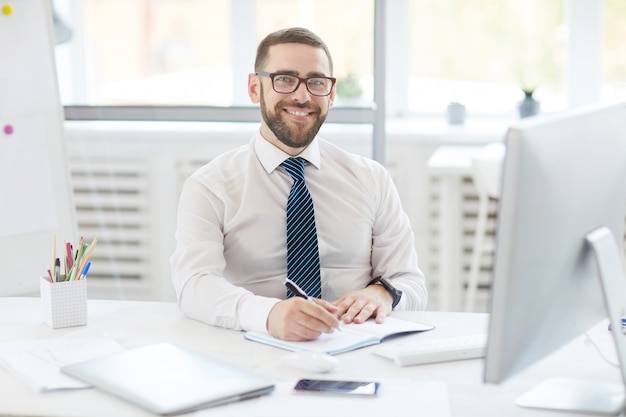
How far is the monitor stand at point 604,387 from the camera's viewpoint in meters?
1.37

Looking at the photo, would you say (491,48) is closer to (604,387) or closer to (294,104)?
(294,104)

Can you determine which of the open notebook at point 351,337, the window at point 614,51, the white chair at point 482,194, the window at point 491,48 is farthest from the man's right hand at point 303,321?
the window at point 614,51

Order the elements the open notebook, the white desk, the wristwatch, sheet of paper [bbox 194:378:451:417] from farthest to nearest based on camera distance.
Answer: the white desk < the wristwatch < the open notebook < sheet of paper [bbox 194:378:451:417]

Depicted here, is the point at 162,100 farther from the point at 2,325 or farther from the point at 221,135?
the point at 2,325

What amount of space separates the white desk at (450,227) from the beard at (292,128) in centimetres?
145

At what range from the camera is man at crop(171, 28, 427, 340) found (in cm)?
211

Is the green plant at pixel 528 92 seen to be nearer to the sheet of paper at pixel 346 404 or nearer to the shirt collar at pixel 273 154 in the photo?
the shirt collar at pixel 273 154

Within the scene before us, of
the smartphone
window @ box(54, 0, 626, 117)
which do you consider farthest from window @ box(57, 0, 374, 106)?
the smartphone

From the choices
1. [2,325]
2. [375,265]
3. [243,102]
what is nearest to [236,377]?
[2,325]

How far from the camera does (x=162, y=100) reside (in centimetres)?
396

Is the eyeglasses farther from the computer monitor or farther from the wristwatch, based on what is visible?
the computer monitor

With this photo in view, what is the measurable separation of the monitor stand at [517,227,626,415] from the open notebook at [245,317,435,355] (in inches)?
13.7

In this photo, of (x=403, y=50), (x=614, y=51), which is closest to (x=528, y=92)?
(x=614, y=51)

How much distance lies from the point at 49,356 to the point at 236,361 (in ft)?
1.09
